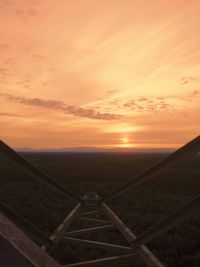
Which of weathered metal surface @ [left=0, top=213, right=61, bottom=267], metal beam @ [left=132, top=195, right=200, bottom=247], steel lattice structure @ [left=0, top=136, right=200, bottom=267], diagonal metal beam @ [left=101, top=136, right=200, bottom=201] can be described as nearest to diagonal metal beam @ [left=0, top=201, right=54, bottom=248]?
steel lattice structure @ [left=0, top=136, right=200, bottom=267]

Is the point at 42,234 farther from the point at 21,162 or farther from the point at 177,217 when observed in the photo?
the point at 177,217

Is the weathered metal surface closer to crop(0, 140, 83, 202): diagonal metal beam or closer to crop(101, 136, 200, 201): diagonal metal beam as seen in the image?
crop(101, 136, 200, 201): diagonal metal beam

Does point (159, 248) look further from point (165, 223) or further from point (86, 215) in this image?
point (165, 223)

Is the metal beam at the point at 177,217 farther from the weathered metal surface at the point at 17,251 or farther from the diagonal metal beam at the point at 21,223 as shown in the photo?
the weathered metal surface at the point at 17,251

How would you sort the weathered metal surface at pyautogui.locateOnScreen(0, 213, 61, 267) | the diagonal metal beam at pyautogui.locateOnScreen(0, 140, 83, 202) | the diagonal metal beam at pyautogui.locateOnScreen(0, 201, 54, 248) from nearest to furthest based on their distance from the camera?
1. the weathered metal surface at pyautogui.locateOnScreen(0, 213, 61, 267)
2. the diagonal metal beam at pyautogui.locateOnScreen(0, 201, 54, 248)
3. the diagonal metal beam at pyautogui.locateOnScreen(0, 140, 83, 202)

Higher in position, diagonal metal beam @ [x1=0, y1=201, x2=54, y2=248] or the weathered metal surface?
the weathered metal surface

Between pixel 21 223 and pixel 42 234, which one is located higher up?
pixel 21 223

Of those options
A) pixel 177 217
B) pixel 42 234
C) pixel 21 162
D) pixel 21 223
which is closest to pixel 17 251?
pixel 21 223

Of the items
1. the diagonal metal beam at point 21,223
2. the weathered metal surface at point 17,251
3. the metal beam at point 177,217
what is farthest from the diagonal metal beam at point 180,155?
the weathered metal surface at point 17,251
